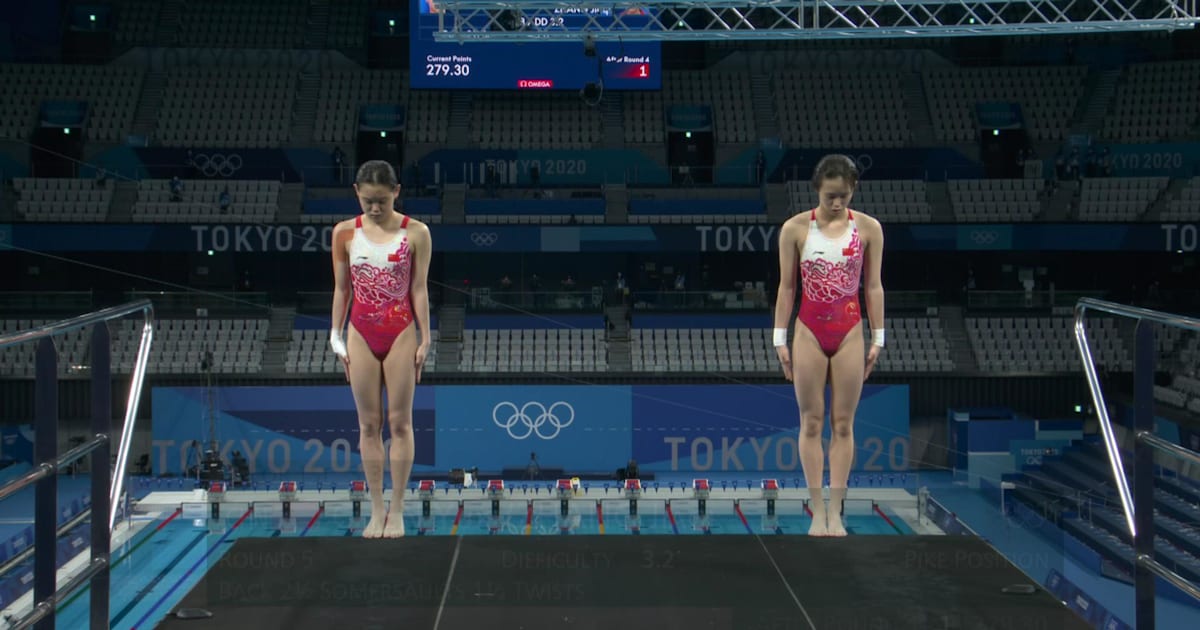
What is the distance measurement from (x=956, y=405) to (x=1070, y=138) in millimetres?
7110

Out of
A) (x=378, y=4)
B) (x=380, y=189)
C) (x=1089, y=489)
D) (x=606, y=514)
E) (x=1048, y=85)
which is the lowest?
(x=1089, y=489)

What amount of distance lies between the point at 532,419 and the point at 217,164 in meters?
9.00

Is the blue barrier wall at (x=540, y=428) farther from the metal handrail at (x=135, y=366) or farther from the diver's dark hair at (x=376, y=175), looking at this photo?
the metal handrail at (x=135, y=366)

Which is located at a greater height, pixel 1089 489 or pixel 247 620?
pixel 247 620

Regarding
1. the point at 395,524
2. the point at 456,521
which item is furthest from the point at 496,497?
the point at 395,524

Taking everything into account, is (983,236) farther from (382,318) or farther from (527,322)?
(382,318)

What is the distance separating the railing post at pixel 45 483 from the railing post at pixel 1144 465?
3.19 meters

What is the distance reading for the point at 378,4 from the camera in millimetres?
26375

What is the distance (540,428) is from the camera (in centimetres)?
1927

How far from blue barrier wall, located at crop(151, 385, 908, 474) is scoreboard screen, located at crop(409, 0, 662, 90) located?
A: 711 centimetres

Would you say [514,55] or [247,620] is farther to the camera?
[514,55]

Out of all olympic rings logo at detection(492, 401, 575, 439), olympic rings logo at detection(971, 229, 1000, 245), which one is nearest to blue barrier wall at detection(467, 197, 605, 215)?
olympic rings logo at detection(492, 401, 575, 439)

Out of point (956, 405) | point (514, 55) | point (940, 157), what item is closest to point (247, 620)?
point (956, 405)

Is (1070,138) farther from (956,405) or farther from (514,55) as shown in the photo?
(514,55)
